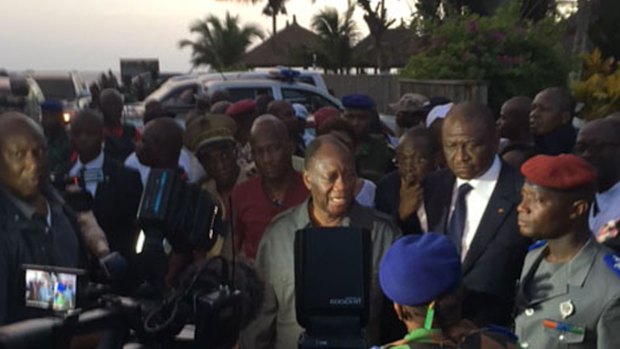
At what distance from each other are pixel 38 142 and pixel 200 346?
1302 mm

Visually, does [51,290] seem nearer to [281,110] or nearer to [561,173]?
[561,173]

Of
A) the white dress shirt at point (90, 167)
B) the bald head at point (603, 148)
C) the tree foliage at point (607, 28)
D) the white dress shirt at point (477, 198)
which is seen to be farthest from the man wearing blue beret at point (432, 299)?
the tree foliage at point (607, 28)

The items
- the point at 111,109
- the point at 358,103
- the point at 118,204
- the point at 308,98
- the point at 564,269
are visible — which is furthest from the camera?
the point at 308,98

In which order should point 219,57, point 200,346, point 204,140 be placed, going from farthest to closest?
1. point 219,57
2. point 204,140
3. point 200,346

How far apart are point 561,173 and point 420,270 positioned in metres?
1.11

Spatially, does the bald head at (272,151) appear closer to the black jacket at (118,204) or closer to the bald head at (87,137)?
the black jacket at (118,204)

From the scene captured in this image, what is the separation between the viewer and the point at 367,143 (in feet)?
24.8

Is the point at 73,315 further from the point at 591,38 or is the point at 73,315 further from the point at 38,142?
the point at 591,38

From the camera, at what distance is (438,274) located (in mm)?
2982

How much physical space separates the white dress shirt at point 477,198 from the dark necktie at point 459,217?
0.05 feet

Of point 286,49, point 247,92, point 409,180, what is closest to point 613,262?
point 409,180

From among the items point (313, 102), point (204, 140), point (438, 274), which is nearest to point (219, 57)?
point (313, 102)

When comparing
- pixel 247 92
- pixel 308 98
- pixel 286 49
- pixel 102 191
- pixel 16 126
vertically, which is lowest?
pixel 286 49

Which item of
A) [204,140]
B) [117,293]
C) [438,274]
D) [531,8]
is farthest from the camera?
[531,8]
